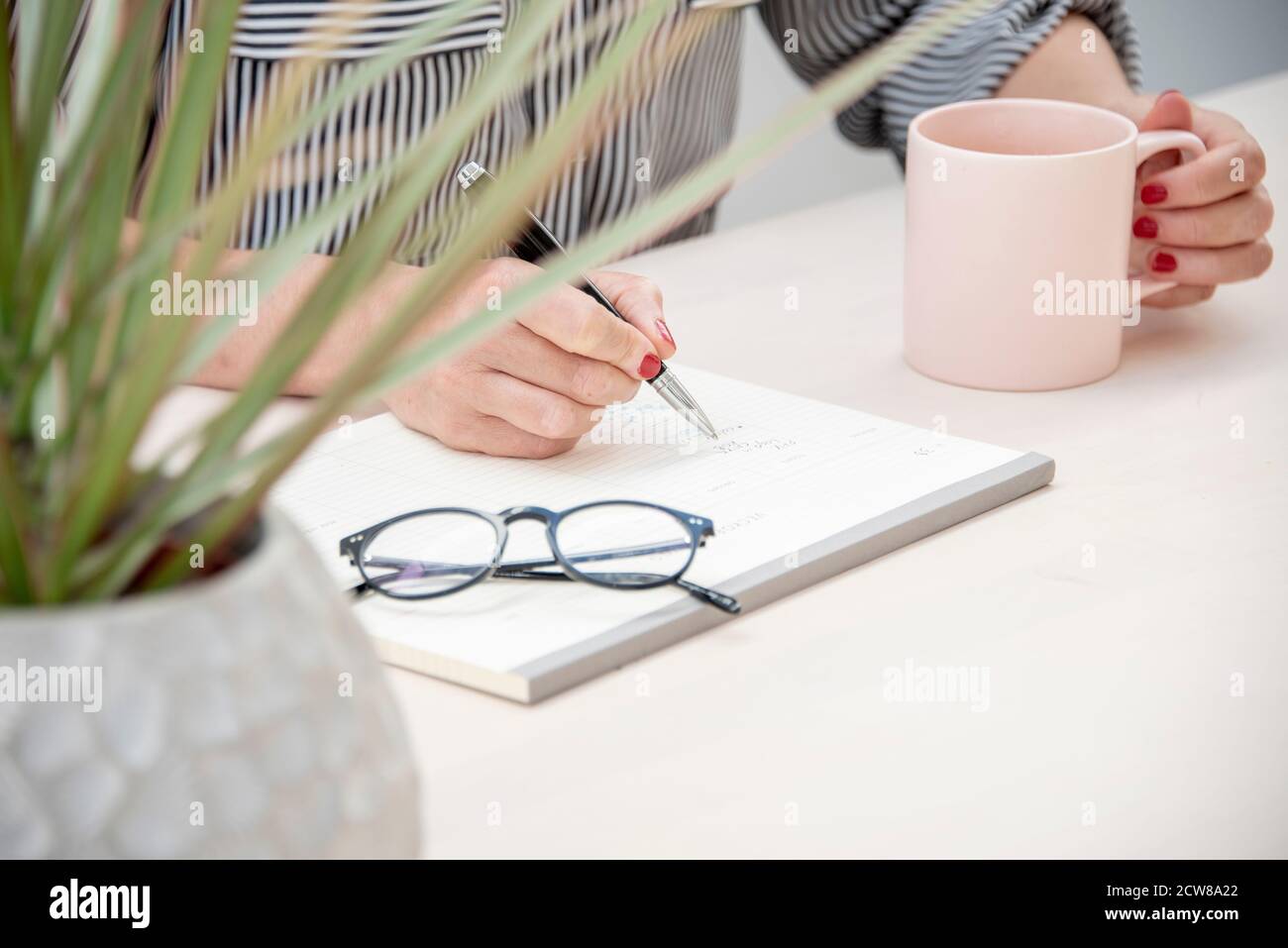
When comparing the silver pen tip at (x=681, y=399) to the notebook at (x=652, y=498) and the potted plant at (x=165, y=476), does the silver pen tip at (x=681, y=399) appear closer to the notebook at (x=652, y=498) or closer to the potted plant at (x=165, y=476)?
the notebook at (x=652, y=498)

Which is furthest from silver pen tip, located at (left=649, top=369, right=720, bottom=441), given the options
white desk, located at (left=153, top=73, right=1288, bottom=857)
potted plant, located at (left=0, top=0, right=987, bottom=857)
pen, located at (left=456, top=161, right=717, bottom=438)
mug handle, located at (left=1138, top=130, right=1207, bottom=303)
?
potted plant, located at (left=0, top=0, right=987, bottom=857)

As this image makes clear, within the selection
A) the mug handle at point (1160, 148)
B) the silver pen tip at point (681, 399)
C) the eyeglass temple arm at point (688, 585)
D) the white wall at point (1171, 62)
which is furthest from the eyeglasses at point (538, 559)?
the white wall at point (1171, 62)

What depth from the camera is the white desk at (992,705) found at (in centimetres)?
46

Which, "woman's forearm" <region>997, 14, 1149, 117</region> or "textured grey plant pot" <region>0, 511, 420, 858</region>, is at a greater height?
"woman's forearm" <region>997, 14, 1149, 117</region>

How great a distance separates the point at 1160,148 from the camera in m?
0.89

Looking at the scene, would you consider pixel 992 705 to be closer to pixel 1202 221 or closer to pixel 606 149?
pixel 1202 221

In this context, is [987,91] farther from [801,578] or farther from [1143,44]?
[1143,44]

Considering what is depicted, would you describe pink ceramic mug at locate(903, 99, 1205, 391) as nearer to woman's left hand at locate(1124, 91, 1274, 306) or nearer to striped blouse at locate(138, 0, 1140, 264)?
woman's left hand at locate(1124, 91, 1274, 306)

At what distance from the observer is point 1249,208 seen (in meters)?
0.92

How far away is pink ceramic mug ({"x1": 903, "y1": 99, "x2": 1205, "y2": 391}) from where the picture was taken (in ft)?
2.58

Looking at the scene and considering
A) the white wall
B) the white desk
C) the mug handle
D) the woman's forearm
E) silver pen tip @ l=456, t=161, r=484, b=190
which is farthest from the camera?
the white wall

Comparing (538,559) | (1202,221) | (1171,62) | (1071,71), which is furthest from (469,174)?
(1171,62)

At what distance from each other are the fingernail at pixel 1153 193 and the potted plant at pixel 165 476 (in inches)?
25.9

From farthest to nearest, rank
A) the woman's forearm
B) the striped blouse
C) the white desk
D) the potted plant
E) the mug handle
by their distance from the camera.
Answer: the woman's forearm → the striped blouse → the mug handle → the white desk → the potted plant
